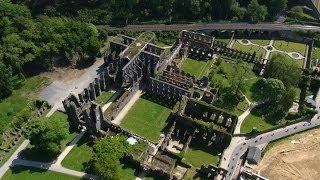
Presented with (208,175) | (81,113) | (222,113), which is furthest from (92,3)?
(208,175)

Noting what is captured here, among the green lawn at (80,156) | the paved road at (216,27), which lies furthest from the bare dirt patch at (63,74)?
the paved road at (216,27)

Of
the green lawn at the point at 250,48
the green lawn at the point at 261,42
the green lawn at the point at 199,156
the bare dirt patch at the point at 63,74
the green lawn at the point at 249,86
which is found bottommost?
the green lawn at the point at 199,156

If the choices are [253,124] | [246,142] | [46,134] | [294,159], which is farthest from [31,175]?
[294,159]

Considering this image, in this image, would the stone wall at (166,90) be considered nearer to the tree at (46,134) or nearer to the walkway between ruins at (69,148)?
the walkway between ruins at (69,148)

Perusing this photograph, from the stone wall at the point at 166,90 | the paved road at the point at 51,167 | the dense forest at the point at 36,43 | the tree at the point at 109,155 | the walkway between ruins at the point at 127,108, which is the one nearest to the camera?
the tree at the point at 109,155

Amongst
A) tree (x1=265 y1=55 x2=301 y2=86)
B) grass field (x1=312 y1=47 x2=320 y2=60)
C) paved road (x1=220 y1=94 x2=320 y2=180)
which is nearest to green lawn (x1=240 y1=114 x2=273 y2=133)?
paved road (x1=220 y1=94 x2=320 y2=180)

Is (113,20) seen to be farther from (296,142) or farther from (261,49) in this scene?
(296,142)
